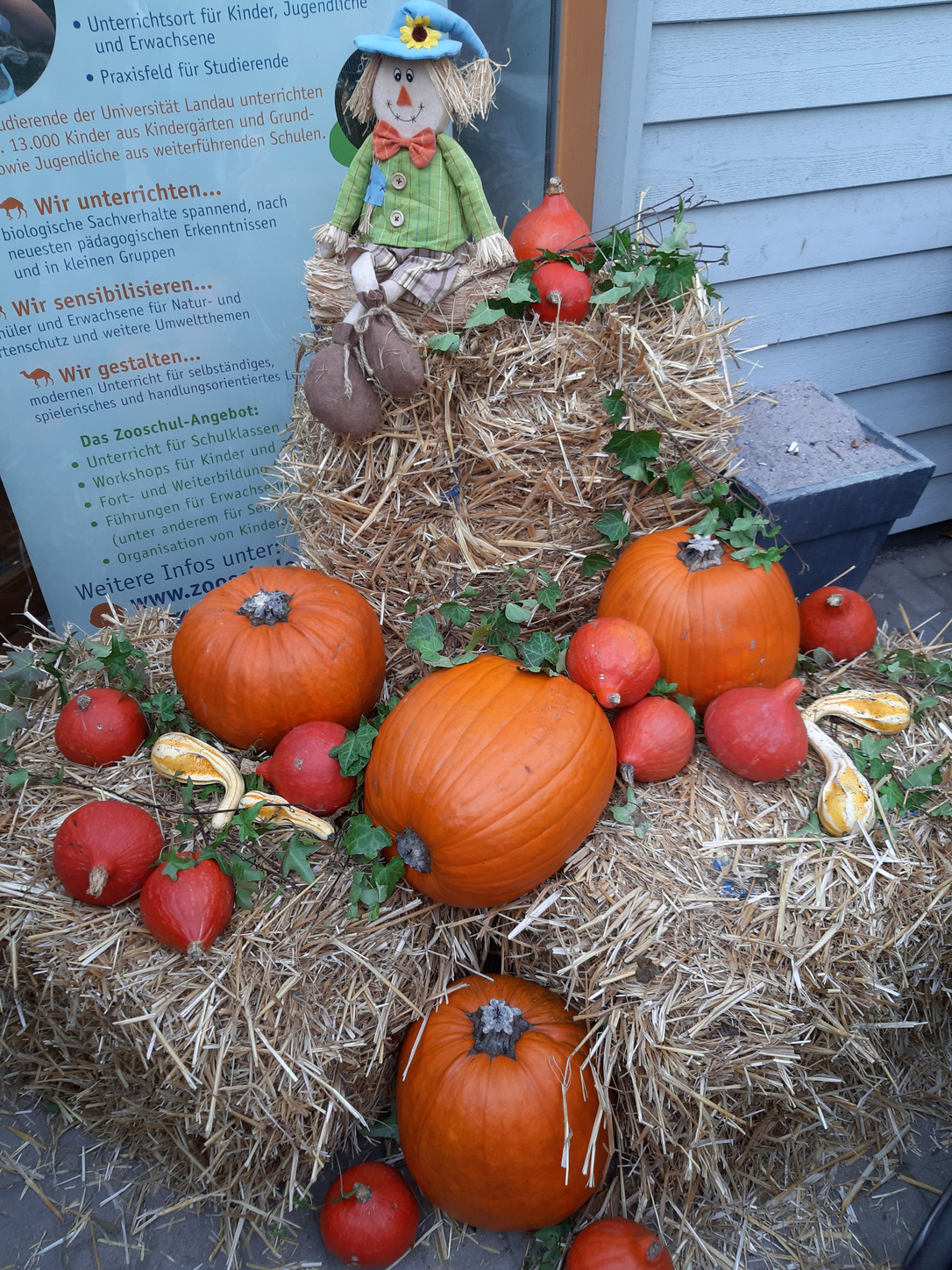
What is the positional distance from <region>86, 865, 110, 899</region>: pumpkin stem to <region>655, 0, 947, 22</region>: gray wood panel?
2.98 meters

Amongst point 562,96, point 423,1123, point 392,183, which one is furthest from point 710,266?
point 423,1123

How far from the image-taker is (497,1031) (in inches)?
67.2

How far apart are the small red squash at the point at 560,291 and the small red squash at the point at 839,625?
1082mm

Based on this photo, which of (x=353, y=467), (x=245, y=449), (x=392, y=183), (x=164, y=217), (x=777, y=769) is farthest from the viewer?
(x=245, y=449)

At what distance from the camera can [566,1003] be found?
5.87 ft

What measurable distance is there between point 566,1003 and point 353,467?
143 centimetres

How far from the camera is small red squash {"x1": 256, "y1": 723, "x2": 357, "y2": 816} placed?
1.90 metres

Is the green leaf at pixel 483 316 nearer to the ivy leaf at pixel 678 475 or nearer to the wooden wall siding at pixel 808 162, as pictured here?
the ivy leaf at pixel 678 475

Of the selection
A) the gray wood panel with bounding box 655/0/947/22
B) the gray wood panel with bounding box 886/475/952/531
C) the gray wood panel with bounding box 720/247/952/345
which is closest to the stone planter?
the gray wood panel with bounding box 720/247/952/345

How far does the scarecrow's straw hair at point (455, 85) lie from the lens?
1.99 metres

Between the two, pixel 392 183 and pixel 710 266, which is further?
pixel 710 266

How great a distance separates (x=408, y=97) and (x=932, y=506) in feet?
11.6

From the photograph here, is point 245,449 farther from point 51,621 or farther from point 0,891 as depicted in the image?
point 0,891

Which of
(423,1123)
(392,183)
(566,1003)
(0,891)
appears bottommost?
(423,1123)
